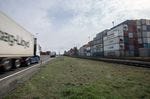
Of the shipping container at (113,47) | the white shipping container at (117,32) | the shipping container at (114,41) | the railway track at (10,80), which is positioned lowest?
the railway track at (10,80)

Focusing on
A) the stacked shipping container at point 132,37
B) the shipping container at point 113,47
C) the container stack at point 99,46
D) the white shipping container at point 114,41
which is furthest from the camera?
the container stack at point 99,46

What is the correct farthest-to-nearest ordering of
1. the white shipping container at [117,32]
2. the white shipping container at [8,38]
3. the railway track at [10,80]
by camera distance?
the white shipping container at [117,32]
the white shipping container at [8,38]
the railway track at [10,80]

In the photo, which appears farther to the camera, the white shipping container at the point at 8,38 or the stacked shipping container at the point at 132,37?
the stacked shipping container at the point at 132,37

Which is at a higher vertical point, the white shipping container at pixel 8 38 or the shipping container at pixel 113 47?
the shipping container at pixel 113 47

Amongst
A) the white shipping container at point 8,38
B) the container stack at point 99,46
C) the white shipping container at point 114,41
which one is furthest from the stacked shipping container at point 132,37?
the white shipping container at point 8,38

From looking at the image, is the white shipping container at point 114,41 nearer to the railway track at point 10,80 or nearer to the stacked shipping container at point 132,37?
the stacked shipping container at point 132,37

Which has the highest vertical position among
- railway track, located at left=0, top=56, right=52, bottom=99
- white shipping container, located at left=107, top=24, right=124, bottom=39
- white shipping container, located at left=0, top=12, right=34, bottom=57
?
white shipping container, located at left=107, top=24, right=124, bottom=39

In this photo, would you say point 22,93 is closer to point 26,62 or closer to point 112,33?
point 26,62

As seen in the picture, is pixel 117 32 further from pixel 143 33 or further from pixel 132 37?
pixel 143 33

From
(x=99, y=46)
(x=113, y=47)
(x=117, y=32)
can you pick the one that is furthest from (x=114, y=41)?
(x=99, y=46)

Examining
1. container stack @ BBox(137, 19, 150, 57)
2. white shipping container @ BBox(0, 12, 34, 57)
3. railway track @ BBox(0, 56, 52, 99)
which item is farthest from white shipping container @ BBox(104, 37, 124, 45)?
railway track @ BBox(0, 56, 52, 99)

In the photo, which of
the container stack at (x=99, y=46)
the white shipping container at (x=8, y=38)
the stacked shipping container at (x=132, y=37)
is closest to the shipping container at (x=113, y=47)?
the stacked shipping container at (x=132, y=37)

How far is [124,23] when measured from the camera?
75.2 metres

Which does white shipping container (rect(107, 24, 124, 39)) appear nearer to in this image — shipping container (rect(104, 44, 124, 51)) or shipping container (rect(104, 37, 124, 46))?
shipping container (rect(104, 37, 124, 46))
